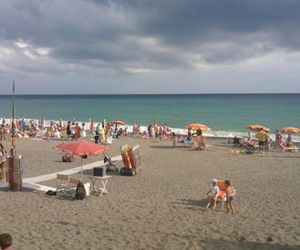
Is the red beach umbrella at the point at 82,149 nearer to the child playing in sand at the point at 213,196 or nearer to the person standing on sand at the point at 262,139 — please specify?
the child playing in sand at the point at 213,196

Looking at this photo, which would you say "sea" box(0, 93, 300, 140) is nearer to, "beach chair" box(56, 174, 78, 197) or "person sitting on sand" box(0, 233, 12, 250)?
"beach chair" box(56, 174, 78, 197)

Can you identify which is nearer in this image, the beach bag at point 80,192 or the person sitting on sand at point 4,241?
the person sitting on sand at point 4,241

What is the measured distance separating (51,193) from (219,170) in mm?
7402

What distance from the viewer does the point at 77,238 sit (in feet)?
28.3

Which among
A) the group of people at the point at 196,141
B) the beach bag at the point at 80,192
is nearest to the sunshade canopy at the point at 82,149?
the beach bag at the point at 80,192

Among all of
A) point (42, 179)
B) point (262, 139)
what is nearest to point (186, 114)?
point (262, 139)

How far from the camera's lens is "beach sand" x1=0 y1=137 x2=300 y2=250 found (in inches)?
337

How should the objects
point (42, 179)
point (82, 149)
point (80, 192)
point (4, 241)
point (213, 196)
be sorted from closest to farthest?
point (4, 241) → point (213, 196) → point (80, 192) → point (82, 149) → point (42, 179)

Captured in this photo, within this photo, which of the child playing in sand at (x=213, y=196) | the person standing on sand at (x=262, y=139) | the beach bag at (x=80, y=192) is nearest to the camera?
the child playing in sand at (x=213, y=196)

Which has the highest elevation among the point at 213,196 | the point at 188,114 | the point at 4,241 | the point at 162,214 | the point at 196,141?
the point at 188,114

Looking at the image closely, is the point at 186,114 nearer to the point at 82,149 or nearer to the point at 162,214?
the point at 82,149

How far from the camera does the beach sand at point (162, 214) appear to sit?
28.1 ft

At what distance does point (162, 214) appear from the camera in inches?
415

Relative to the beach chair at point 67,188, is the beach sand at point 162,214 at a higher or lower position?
lower
